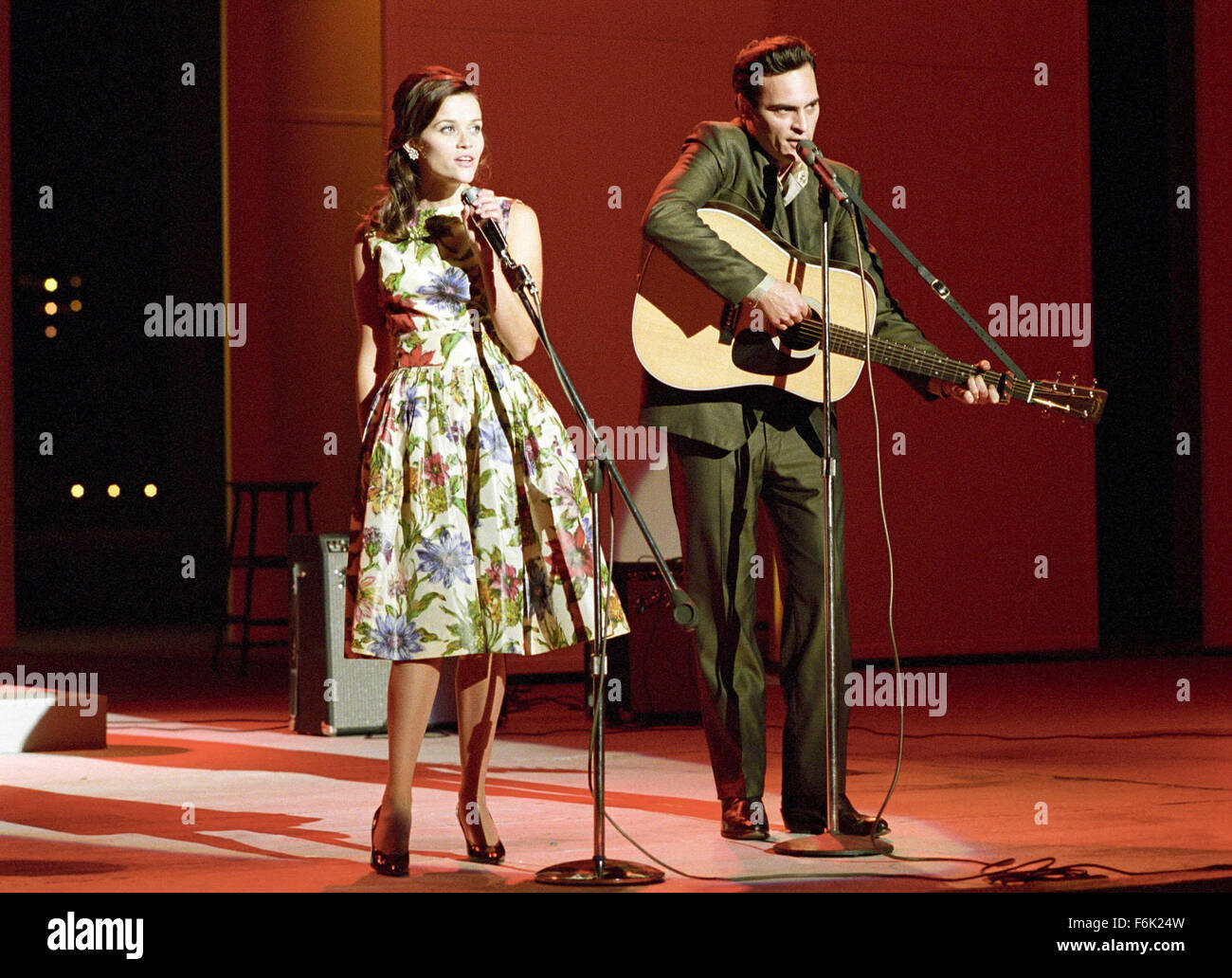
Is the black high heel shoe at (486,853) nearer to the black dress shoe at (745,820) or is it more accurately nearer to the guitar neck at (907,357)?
the black dress shoe at (745,820)

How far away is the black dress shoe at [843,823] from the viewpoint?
3683mm

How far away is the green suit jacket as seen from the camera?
364cm

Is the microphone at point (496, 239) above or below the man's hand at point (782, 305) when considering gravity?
above

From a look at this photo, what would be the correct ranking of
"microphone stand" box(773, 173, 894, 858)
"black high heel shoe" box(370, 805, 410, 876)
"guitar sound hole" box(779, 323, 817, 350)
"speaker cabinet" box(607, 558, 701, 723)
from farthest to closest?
"speaker cabinet" box(607, 558, 701, 723), "guitar sound hole" box(779, 323, 817, 350), "microphone stand" box(773, 173, 894, 858), "black high heel shoe" box(370, 805, 410, 876)

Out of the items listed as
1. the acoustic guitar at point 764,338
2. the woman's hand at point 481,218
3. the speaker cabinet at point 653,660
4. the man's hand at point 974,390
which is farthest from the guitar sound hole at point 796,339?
the speaker cabinet at point 653,660

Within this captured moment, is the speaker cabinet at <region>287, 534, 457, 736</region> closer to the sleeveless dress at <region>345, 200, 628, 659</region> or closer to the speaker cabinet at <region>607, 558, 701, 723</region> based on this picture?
the speaker cabinet at <region>607, 558, 701, 723</region>

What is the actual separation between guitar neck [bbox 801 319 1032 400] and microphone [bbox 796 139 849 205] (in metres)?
0.31

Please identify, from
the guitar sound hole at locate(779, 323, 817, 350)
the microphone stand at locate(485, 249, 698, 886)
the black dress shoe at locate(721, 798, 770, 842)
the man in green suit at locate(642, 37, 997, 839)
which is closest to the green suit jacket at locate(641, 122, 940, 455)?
the man in green suit at locate(642, 37, 997, 839)

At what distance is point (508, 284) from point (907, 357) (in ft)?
3.12

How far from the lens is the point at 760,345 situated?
376cm

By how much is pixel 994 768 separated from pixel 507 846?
1719 mm

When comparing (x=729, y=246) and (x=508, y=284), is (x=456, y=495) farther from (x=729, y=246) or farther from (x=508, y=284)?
(x=729, y=246)
